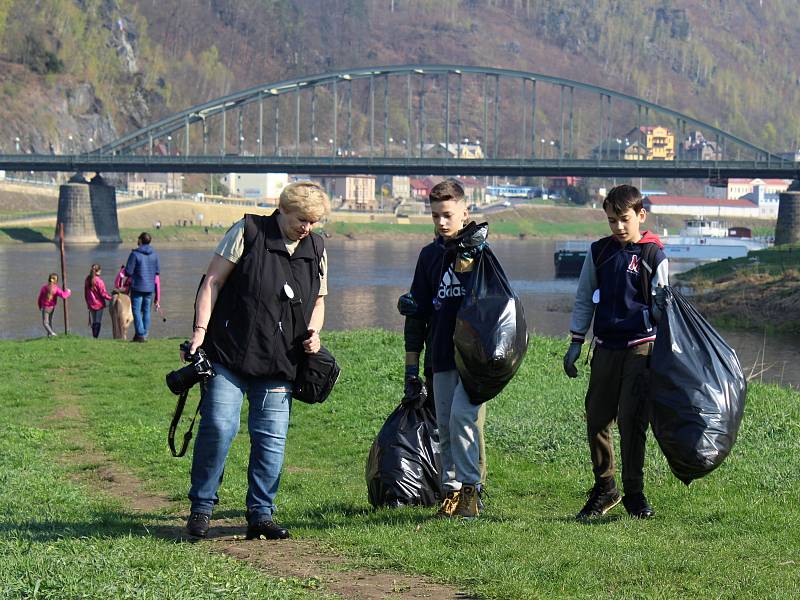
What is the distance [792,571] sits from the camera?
19.9ft

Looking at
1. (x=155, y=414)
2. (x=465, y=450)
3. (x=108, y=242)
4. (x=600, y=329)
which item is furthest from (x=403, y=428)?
(x=108, y=242)

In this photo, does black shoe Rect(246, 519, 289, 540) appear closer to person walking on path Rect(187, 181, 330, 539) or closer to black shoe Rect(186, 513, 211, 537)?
person walking on path Rect(187, 181, 330, 539)

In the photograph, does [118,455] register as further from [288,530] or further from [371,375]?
[371,375]

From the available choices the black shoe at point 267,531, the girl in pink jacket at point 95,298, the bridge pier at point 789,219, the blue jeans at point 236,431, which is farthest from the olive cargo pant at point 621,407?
the bridge pier at point 789,219

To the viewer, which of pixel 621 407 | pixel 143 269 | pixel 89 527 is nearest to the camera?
pixel 89 527

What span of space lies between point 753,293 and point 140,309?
24.7 m

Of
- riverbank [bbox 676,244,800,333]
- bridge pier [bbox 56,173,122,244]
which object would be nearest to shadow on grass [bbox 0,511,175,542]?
riverbank [bbox 676,244,800,333]

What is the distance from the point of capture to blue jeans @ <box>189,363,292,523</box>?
6.98m

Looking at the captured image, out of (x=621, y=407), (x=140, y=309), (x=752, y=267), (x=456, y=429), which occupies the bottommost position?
(x=752, y=267)

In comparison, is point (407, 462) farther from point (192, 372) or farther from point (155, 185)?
point (155, 185)

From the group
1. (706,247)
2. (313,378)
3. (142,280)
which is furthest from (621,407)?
(706,247)

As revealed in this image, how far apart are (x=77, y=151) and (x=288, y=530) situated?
135 m

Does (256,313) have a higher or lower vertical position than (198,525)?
higher

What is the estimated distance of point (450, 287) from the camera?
24.1 feet
